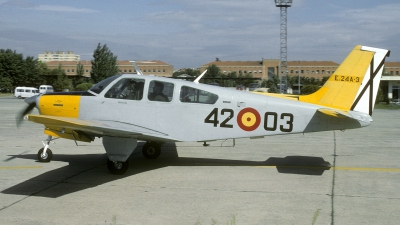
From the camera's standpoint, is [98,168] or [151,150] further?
[151,150]

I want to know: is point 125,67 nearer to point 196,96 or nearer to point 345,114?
point 196,96

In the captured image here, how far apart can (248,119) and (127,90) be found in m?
2.55

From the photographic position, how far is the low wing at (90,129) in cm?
710

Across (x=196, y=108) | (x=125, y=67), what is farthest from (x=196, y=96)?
(x=125, y=67)

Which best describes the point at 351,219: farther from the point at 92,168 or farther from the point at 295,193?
the point at 92,168

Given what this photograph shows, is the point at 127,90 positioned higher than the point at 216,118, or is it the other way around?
the point at 127,90

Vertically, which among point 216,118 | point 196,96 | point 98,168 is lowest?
point 98,168

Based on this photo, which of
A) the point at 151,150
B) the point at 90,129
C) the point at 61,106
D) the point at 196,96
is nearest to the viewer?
the point at 90,129

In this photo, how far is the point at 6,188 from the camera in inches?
300

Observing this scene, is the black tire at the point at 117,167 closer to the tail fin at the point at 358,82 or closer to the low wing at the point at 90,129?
the low wing at the point at 90,129

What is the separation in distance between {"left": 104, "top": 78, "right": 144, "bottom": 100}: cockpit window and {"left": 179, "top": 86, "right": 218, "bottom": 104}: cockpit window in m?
0.87

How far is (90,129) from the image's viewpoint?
7.65 metres

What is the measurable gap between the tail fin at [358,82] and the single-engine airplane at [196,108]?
0.02 m

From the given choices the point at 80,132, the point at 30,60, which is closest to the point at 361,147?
the point at 80,132
